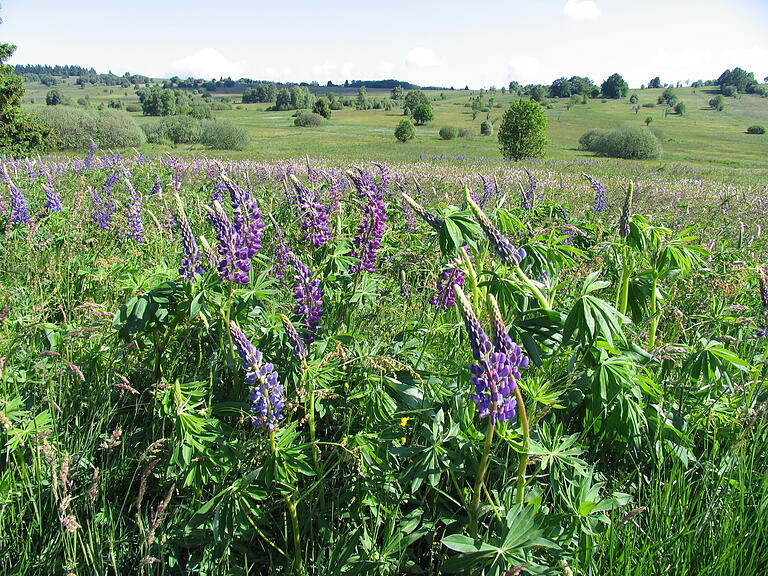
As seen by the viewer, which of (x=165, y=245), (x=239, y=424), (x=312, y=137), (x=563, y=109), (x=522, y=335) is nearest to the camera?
(x=522, y=335)

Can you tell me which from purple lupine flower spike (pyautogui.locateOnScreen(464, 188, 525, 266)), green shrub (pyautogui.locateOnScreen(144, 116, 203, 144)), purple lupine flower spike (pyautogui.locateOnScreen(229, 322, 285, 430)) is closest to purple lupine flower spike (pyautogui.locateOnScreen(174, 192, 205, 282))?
purple lupine flower spike (pyautogui.locateOnScreen(229, 322, 285, 430))

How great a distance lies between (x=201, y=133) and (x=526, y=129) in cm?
2905

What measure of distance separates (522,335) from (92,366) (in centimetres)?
233

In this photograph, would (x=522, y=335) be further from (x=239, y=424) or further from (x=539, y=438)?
(x=239, y=424)

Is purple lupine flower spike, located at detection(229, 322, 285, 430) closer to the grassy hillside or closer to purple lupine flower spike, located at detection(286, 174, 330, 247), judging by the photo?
purple lupine flower spike, located at detection(286, 174, 330, 247)

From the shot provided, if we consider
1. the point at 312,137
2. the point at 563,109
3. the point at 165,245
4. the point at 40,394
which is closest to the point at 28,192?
the point at 165,245

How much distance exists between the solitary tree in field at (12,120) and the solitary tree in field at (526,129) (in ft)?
97.5

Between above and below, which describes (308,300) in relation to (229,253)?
below

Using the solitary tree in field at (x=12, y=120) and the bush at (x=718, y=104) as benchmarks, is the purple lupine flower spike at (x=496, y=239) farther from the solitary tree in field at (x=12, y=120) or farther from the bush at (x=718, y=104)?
the bush at (x=718, y=104)

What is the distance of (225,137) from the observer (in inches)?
1597

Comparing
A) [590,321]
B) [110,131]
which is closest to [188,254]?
[590,321]

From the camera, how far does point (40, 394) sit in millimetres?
2586

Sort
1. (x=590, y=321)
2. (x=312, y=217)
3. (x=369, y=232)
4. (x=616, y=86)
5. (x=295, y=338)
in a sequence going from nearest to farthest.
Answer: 1. (x=590, y=321)
2. (x=295, y=338)
3. (x=369, y=232)
4. (x=312, y=217)
5. (x=616, y=86)

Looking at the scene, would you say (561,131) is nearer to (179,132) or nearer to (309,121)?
(309,121)
